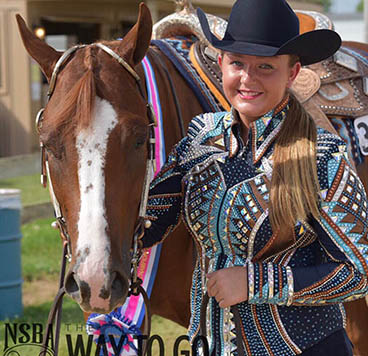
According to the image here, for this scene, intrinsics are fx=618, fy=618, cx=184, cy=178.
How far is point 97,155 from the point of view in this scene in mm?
1594

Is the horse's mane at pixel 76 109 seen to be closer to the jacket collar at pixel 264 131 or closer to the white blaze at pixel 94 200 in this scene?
the white blaze at pixel 94 200

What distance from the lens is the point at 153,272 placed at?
97.4 inches

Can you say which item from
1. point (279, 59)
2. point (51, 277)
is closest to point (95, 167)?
point (279, 59)

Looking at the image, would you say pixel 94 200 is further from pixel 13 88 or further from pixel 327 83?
pixel 13 88

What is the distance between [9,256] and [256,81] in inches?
135

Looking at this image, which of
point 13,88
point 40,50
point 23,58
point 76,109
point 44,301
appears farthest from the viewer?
point 13,88

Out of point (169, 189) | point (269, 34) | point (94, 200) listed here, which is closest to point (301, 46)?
point (269, 34)

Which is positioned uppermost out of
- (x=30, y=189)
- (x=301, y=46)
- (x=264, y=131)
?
(x=301, y=46)

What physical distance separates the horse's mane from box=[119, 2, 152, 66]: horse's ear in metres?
0.20

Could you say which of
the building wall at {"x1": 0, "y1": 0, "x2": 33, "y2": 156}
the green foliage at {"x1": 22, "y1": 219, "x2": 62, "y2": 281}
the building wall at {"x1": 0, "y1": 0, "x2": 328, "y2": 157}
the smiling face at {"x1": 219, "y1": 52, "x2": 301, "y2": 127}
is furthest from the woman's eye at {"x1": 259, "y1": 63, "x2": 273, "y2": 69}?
the building wall at {"x1": 0, "y1": 0, "x2": 33, "y2": 156}

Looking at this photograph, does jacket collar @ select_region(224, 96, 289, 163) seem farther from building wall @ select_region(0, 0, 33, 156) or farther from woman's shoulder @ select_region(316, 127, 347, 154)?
building wall @ select_region(0, 0, 33, 156)

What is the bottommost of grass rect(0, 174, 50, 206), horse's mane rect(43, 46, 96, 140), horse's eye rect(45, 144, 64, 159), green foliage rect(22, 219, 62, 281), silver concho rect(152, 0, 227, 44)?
grass rect(0, 174, 50, 206)

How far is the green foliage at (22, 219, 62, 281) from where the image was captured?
5.90m

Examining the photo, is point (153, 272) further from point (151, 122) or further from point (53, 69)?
point (53, 69)
